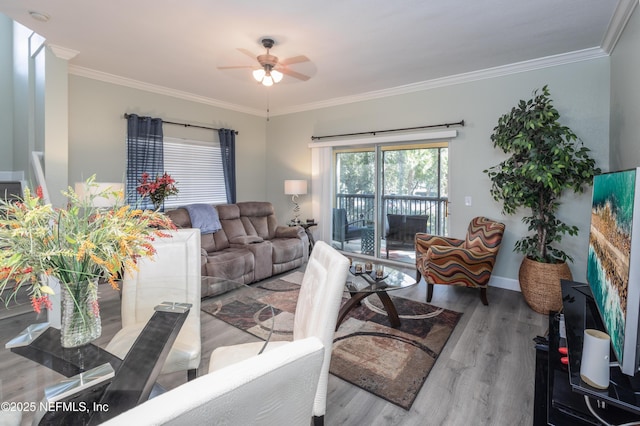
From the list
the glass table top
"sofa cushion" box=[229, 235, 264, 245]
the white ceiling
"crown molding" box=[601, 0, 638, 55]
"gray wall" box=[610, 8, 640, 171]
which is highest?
the white ceiling

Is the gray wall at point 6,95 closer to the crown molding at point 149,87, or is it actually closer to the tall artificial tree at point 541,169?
the crown molding at point 149,87

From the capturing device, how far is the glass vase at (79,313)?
1.16m

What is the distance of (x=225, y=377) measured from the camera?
531mm

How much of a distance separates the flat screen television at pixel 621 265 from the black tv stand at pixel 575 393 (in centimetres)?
10

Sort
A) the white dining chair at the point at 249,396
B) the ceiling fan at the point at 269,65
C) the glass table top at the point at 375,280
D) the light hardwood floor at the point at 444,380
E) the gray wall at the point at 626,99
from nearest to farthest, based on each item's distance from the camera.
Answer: the white dining chair at the point at 249,396 < the light hardwood floor at the point at 444,380 < the gray wall at the point at 626,99 < the glass table top at the point at 375,280 < the ceiling fan at the point at 269,65

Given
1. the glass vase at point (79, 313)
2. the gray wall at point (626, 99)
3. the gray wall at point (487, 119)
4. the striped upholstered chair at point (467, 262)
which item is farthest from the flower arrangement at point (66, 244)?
the gray wall at point (487, 119)

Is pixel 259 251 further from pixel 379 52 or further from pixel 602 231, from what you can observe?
pixel 602 231

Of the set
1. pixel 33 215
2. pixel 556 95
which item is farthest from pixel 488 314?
pixel 33 215

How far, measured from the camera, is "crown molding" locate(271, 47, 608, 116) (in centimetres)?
334

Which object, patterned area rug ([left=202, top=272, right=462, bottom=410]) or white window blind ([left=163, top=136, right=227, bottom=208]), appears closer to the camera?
patterned area rug ([left=202, top=272, right=462, bottom=410])

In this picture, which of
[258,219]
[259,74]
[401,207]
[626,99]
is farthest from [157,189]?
[626,99]

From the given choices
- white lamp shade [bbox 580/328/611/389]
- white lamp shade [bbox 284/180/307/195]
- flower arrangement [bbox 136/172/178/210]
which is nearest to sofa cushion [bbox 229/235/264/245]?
flower arrangement [bbox 136/172/178/210]

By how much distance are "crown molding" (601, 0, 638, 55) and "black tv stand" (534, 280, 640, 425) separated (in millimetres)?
2447

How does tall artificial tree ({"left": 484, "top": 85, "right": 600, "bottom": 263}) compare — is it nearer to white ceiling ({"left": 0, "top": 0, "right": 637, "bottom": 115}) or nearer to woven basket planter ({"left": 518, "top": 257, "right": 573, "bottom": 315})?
woven basket planter ({"left": 518, "top": 257, "right": 573, "bottom": 315})
